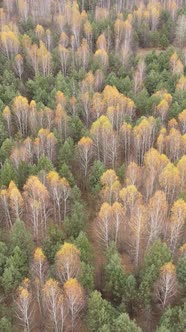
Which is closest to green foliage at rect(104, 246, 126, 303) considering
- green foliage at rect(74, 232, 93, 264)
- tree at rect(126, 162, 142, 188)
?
green foliage at rect(74, 232, 93, 264)

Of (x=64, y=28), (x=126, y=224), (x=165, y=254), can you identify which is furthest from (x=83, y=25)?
(x=165, y=254)

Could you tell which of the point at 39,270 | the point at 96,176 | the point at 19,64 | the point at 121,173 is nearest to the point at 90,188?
the point at 96,176

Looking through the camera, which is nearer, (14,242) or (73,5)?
(14,242)

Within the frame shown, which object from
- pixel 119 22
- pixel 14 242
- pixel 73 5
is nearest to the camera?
pixel 14 242

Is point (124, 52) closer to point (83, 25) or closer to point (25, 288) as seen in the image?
point (83, 25)

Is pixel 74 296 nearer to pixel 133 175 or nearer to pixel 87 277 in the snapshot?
pixel 87 277

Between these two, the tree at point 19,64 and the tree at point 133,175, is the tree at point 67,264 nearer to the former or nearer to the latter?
the tree at point 133,175
